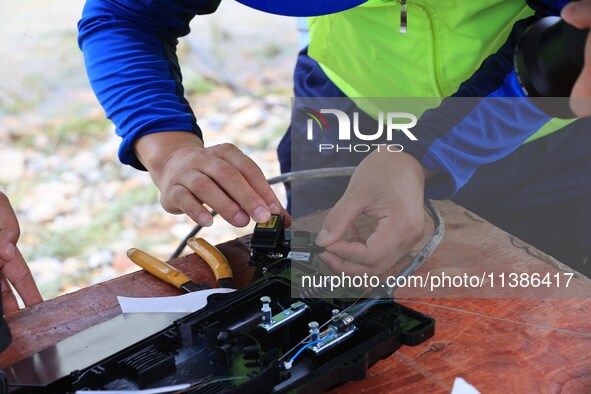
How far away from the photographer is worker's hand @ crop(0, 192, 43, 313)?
1017 millimetres

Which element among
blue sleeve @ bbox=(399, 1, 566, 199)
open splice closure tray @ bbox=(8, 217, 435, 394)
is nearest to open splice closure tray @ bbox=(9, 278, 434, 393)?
Result: open splice closure tray @ bbox=(8, 217, 435, 394)

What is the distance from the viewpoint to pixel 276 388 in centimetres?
70

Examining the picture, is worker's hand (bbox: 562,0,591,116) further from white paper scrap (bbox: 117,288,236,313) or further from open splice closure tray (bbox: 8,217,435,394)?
white paper scrap (bbox: 117,288,236,313)

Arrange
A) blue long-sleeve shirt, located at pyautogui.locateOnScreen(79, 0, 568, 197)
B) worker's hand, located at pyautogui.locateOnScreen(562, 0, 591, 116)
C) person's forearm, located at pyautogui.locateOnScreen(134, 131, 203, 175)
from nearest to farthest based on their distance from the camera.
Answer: worker's hand, located at pyautogui.locateOnScreen(562, 0, 591, 116), blue long-sleeve shirt, located at pyautogui.locateOnScreen(79, 0, 568, 197), person's forearm, located at pyautogui.locateOnScreen(134, 131, 203, 175)

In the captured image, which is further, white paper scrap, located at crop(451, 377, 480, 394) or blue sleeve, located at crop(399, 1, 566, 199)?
blue sleeve, located at crop(399, 1, 566, 199)

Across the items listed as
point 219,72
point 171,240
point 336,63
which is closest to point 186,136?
point 336,63

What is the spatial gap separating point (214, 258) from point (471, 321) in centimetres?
39

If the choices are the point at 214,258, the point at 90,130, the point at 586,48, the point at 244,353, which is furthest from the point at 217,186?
the point at 90,130

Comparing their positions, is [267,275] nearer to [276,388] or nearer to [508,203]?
[276,388]

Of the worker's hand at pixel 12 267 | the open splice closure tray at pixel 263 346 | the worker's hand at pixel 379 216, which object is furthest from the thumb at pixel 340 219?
the worker's hand at pixel 12 267

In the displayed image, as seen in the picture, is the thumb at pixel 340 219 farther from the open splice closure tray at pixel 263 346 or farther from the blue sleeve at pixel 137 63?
the blue sleeve at pixel 137 63

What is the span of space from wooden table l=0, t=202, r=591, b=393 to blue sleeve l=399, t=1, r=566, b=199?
0.14 meters

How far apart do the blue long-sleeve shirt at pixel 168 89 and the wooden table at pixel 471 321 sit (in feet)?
0.45

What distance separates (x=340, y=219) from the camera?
1.01 m
